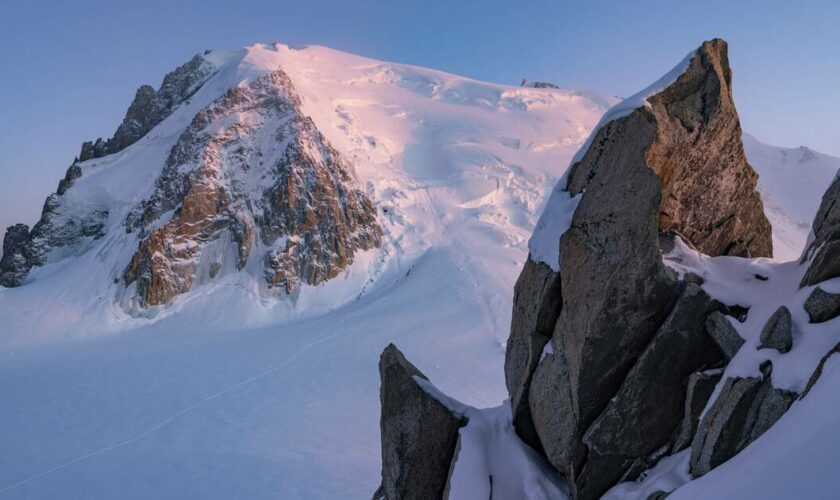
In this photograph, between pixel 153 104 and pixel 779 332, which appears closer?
pixel 779 332

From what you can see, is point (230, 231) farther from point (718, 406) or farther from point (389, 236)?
point (718, 406)

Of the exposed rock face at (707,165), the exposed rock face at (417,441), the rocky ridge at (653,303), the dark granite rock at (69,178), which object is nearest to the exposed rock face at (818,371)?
the rocky ridge at (653,303)

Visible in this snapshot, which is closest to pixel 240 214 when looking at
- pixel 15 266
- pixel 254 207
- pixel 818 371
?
pixel 254 207

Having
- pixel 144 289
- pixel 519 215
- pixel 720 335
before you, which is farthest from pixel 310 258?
pixel 720 335

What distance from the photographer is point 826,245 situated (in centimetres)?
550

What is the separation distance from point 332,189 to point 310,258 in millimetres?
7247

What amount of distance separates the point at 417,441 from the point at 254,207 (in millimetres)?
43047

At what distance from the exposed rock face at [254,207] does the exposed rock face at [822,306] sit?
4105 cm

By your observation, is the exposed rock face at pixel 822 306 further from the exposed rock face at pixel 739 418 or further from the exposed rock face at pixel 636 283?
the exposed rock face at pixel 636 283

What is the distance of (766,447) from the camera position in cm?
406

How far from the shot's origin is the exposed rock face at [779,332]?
5098 millimetres

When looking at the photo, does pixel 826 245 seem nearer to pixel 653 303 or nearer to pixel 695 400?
pixel 653 303

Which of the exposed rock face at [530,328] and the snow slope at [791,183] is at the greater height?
the snow slope at [791,183]

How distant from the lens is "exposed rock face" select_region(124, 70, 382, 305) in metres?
44.9
